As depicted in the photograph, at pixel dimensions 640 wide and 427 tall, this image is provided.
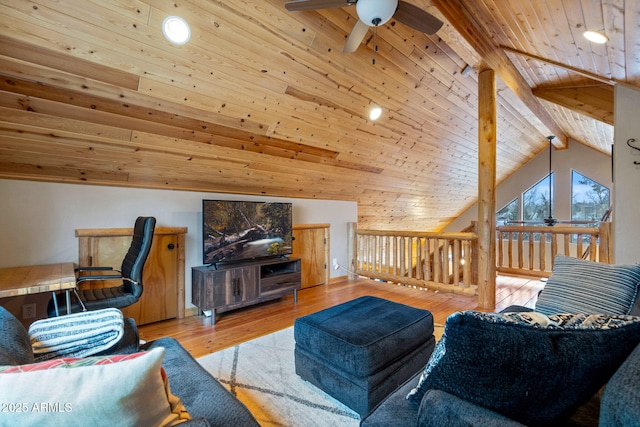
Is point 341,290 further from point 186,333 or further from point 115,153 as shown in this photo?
point 115,153

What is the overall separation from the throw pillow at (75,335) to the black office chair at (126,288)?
0.96m

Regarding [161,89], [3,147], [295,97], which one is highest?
[295,97]

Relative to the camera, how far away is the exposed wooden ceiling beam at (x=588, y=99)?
344 cm

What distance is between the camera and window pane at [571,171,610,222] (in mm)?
6414

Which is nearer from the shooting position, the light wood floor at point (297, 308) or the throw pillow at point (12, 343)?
the throw pillow at point (12, 343)

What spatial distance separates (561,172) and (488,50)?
17.4ft

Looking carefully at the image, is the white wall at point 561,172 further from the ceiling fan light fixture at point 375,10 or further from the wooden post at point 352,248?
the ceiling fan light fixture at point 375,10

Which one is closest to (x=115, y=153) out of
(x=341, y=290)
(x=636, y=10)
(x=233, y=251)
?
(x=233, y=251)

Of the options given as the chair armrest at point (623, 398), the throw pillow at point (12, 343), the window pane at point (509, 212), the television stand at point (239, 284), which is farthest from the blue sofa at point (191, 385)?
the window pane at point (509, 212)

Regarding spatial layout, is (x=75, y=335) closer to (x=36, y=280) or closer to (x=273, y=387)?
(x=36, y=280)

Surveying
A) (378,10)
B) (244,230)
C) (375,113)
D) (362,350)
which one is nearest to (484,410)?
(362,350)

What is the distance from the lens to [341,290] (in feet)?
14.7

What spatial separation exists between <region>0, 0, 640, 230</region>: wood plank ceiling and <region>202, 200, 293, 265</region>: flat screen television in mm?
368

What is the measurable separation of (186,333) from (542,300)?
117 inches
